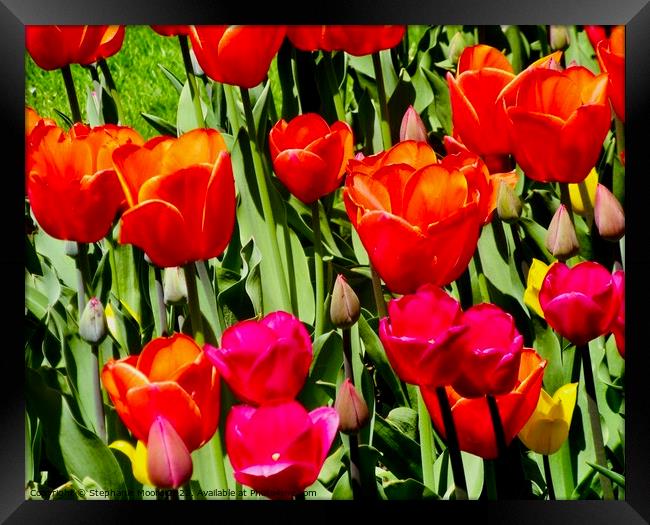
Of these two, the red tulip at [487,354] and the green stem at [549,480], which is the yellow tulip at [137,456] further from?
the green stem at [549,480]

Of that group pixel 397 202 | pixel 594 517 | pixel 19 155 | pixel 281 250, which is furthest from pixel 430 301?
pixel 19 155

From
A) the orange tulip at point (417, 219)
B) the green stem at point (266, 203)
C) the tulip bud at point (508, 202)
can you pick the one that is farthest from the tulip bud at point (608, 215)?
the green stem at point (266, 203)

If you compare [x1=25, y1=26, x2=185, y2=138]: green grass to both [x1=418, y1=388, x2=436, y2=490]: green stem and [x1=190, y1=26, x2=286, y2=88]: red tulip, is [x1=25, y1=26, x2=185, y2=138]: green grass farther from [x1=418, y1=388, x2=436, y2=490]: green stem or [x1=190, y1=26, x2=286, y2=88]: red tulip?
[x1=418, y1=388, x2=436, y2=490]: green stem

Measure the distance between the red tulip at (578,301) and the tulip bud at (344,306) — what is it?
0.85 ft

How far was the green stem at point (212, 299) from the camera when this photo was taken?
1199 mm

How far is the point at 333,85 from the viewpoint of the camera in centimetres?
123

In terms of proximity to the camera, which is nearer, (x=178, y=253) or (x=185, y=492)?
(x=178, y=253)

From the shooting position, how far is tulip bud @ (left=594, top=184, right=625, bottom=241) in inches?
47.5

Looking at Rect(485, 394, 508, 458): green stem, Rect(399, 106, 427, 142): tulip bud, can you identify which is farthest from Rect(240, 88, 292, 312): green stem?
Rect(485, 394, 508, 458): green stem

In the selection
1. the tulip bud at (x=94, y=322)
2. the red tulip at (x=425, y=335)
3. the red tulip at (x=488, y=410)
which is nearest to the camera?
the red tulip at (x=425, y=335)

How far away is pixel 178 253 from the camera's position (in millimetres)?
1067

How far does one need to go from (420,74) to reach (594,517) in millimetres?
682

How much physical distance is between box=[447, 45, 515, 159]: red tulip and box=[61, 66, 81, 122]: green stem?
0.53m
